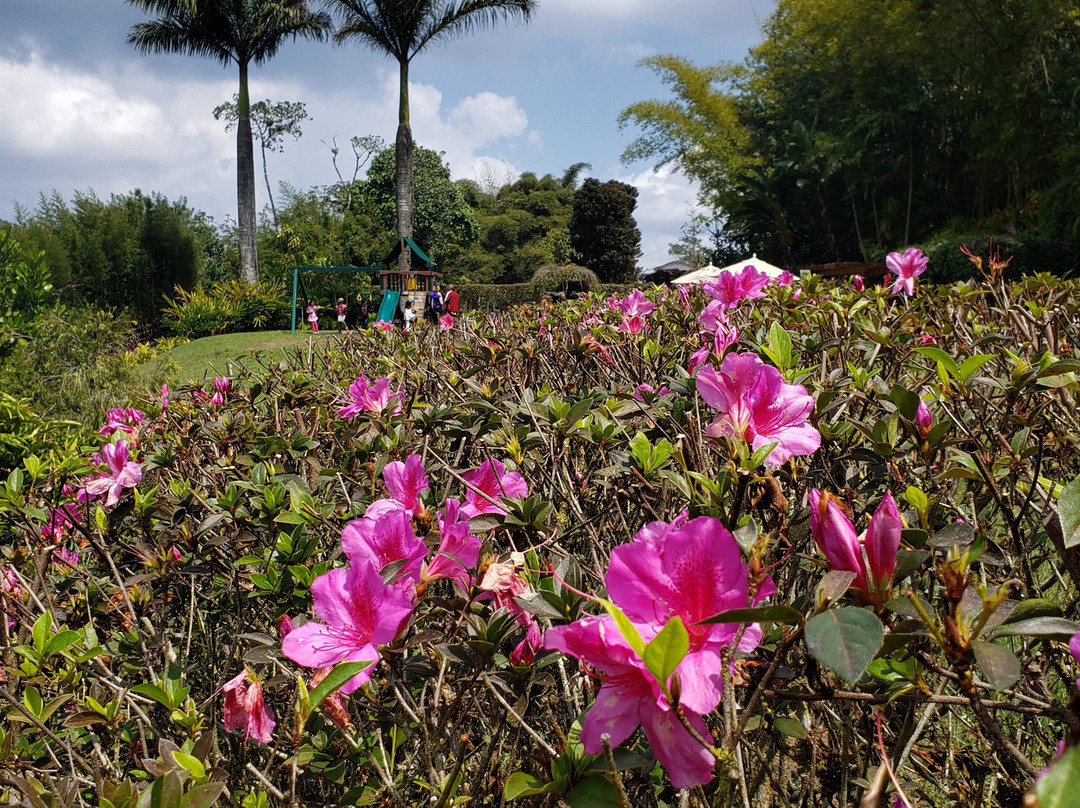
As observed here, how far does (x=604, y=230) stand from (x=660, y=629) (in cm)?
3421

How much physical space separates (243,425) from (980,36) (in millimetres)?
23576

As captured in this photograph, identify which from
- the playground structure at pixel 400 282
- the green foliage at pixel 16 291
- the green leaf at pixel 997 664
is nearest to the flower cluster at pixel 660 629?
the green leaf at pixel 997 664

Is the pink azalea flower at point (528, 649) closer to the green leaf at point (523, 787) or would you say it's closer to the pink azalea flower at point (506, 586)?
the pink azalea flower at point (506, 586)

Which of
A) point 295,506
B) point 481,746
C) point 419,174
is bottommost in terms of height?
point 481,746

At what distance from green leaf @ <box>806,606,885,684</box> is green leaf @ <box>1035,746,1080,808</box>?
0.20 m

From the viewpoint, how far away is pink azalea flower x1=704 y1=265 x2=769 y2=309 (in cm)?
177

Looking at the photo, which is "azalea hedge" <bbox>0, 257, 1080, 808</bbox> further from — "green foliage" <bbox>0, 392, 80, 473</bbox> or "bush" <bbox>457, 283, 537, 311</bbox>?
"bush" <bbox>457, 283, 537, 311</bbox>

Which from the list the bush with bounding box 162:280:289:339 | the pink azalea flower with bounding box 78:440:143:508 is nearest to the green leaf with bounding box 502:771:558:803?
the pink azalea flower with bounding box 78:440:143:508

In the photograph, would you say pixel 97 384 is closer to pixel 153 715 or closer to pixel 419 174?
pixel 153 715

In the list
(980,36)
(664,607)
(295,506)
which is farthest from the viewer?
(980,36)

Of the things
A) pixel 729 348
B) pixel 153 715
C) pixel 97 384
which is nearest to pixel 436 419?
pixel 729 348

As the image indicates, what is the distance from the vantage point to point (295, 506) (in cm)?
115

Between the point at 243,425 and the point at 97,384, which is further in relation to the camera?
the point at 97,384

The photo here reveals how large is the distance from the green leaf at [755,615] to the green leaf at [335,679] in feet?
0.90
